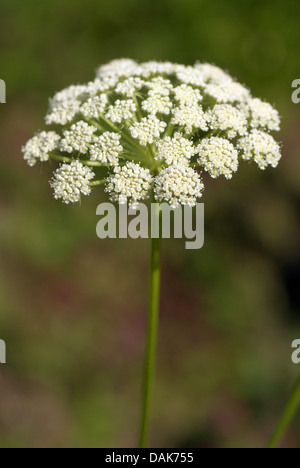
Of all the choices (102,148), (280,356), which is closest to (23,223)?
(280,356)

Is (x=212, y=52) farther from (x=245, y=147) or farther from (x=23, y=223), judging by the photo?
(x=245, y=147)
